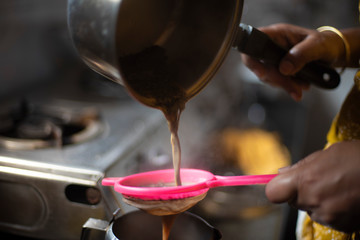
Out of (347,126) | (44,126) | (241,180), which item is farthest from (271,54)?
(44,126)

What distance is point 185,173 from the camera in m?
0.76

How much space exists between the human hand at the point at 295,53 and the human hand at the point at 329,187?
39 centimetres

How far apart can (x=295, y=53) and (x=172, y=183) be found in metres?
0.45

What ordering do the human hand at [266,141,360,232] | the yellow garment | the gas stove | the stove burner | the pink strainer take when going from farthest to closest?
the stove burner
the gas stove
the yellow garment
the pink strainer
the human hand at [266,141,360,232]

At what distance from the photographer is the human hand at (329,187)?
19.6 inches

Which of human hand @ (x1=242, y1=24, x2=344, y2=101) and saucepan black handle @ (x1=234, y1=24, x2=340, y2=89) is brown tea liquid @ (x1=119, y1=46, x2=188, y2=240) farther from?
human hand @ (x1=242, y1=24, x2=344, y2=101)

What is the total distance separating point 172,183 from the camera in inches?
30.5

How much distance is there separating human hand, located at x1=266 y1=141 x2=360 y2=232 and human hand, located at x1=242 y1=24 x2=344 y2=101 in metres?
0.39

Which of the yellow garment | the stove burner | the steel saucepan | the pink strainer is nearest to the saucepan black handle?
the steel saucepan

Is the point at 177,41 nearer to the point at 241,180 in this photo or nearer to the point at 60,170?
the point at 241,180

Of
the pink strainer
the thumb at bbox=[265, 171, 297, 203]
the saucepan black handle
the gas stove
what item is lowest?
the gas stove

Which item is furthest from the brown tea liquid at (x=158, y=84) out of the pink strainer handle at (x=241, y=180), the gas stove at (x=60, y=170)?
the gas stove at (x=60, y=170)

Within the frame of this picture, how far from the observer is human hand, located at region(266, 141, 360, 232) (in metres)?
0.50

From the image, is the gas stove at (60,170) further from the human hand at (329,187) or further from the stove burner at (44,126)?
the human hand at (329,187)
